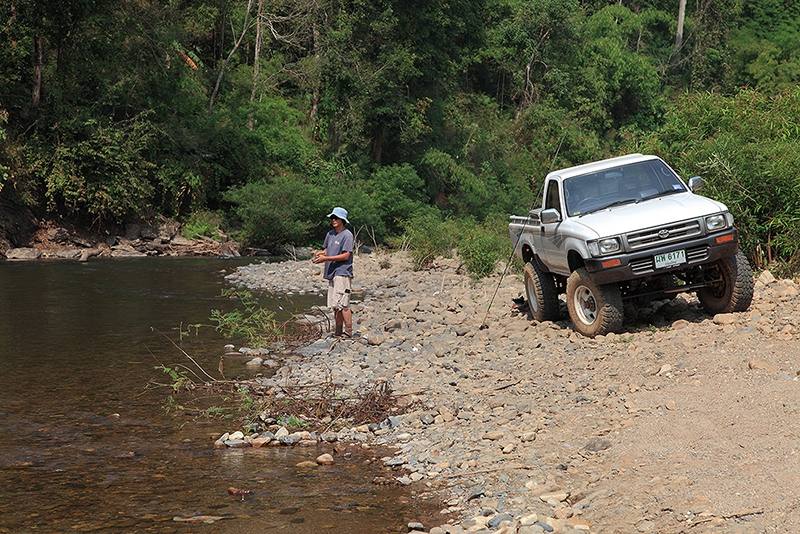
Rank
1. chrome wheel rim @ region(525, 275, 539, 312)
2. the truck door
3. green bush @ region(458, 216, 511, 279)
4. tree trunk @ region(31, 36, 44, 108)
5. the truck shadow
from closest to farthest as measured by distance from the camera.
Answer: the truck shadow → the truck door → chrome wheel rim @ region(525, 275, 539, 312) → green bush @ region(458, 216, 511, 279) → tree trunk @ region(31, 36, 44, 108)

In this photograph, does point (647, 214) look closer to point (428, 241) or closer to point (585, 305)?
point (585, 305)

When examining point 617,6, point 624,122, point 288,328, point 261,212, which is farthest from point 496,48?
point 288,328

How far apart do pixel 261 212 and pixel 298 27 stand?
1316 centimetres

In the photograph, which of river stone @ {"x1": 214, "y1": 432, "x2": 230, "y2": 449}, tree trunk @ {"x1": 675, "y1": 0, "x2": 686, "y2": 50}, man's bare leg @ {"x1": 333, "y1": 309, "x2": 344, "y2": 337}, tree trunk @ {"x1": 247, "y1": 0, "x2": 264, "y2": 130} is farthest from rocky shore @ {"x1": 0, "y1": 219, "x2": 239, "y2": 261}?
tree trunk @ {"x1": 675, "y1": 0, "x2": 686, "y2": 50}

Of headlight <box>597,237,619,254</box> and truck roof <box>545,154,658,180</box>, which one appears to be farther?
truck roof <box>545,154,658,180</box>

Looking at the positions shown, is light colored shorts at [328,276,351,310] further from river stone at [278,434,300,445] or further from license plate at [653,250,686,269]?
river stone at [278,434,300,445]

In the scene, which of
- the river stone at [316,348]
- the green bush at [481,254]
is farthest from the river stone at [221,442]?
the green bush at [481,254]

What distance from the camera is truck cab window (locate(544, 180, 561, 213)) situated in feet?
43.5

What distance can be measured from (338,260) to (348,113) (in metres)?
24.5

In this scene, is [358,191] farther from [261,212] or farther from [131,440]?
[131,440]

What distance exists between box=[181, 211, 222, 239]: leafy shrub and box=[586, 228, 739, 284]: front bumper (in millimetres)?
22979

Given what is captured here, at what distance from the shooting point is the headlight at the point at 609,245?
11.7 metres

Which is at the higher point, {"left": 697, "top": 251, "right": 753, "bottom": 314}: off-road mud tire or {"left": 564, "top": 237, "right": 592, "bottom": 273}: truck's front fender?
{"left": 564, "top": 237, "right": 592, "bottom": 273}: truck's front fender

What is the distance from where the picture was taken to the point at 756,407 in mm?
8242
